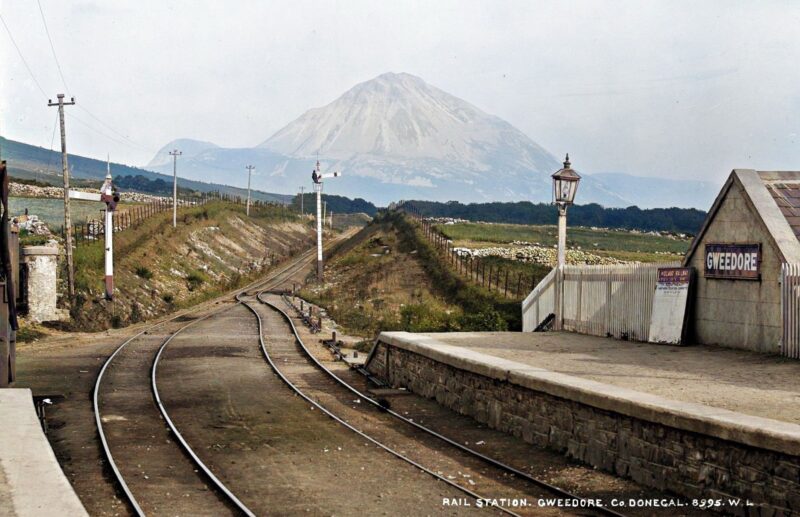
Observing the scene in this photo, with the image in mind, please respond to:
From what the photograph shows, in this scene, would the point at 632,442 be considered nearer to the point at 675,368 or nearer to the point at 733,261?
the point at 675,368

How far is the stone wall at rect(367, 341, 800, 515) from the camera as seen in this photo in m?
10.2

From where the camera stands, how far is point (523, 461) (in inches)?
559

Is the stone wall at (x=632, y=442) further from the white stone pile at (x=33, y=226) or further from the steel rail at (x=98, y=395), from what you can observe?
the white stone pile at (x=33, y=226)

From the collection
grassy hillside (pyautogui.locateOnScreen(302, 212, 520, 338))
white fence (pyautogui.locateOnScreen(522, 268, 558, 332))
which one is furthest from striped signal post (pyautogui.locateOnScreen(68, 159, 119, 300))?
white fence (pyautogui.locateOnScreen(522, 268, 558, 332))

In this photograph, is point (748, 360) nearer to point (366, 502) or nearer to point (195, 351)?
point (366, 502)

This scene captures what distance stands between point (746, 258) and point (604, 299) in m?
5.79

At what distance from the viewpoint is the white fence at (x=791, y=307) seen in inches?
642

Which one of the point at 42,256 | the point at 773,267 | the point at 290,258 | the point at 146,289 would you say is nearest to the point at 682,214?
the point at 290,258

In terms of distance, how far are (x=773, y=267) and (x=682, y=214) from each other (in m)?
145

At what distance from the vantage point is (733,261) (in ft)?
60.3

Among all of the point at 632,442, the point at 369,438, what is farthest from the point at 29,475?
the point at 632,442

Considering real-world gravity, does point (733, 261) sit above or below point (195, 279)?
above

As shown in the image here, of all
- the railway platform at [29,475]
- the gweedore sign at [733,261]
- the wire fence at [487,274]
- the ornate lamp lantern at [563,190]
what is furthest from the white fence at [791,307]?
the wire fence at [487,274]

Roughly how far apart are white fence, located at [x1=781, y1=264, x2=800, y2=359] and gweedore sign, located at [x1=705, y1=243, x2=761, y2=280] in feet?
3.44
